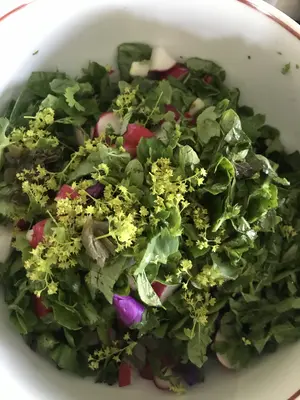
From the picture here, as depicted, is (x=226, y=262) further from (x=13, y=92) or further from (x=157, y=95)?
(x=13, y=92)

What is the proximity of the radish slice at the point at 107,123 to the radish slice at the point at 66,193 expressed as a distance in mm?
131

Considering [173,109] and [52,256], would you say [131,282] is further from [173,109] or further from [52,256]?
[173,109]

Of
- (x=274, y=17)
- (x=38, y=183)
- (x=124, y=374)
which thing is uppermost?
(x=274, y=17)

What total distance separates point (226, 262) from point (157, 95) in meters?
0.29

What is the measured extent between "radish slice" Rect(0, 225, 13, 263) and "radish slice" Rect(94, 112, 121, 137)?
8.2 inches

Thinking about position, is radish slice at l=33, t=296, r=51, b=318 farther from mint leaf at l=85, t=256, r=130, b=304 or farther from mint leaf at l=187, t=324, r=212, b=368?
mint leaf at l=187, t=324, r=212, b=368

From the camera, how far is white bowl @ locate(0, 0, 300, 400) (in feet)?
3.00

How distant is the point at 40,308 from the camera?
0.94 metres

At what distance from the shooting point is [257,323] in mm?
938

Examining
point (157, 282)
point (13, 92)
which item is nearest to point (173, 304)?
point (157, 282)

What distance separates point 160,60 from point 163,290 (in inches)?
15.6

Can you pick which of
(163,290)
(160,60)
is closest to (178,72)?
(160,60)

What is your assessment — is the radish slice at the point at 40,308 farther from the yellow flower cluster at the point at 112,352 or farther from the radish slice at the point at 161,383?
the radish slice at the point at 161,383

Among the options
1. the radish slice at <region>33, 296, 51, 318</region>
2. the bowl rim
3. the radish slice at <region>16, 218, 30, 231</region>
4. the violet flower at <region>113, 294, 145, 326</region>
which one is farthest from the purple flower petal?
the bowl rim
